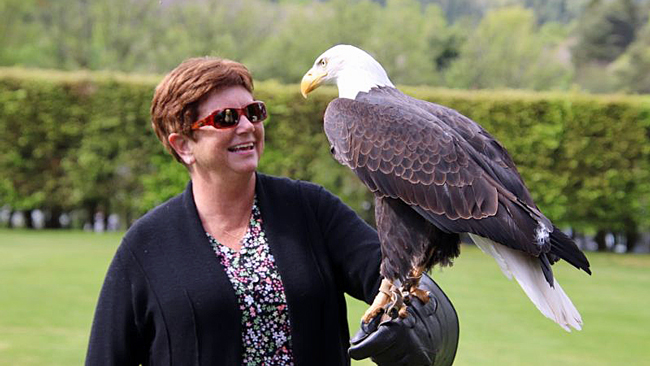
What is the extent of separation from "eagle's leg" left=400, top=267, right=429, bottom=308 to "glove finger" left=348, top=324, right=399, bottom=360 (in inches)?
5.2

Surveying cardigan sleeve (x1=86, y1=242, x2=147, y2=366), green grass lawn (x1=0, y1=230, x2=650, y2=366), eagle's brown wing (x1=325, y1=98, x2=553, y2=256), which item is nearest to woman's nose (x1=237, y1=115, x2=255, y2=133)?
eagle's brown wing (x1=325, y1=98, x2=553, y2=256)

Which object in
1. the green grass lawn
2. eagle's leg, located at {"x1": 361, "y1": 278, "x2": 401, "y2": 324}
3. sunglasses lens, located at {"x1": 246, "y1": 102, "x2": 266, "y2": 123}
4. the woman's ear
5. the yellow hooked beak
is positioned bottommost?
the green grass lawn

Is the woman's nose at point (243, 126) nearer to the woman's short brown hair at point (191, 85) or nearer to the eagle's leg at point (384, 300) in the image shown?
the woman's short brown hair at point (191, 85)

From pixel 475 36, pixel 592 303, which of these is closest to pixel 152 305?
pixel 592 303

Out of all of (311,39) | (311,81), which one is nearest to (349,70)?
(311,81)

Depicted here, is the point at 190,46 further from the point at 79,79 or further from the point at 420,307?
the point at 420,307

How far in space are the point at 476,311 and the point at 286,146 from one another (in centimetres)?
611

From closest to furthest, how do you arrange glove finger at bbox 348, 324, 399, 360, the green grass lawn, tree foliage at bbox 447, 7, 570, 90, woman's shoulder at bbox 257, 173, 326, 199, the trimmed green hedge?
glove finger at bbox 348, 324, 399, 360 < woman's shoulder at bbox 257, 173, 326, 199 < the green grass lawn < the trimmed green hedge < tree foliage at bbox 447, 7, 570, 90

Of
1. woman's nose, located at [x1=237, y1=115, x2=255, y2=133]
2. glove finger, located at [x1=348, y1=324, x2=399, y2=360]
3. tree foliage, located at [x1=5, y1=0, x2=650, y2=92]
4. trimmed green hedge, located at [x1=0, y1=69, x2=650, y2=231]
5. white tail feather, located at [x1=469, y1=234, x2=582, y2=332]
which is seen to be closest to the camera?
white tail feather, located at [x1=469, y1=234, x2=582, y2=332]

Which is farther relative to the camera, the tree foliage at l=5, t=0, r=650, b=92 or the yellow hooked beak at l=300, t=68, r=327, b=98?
the tree foliage at l=5, t=0, r=650, b=92

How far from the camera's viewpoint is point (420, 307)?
256 cm

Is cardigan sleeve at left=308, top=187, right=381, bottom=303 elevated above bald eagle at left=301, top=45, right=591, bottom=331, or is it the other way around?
bald eagle at left=301, top=45, right=591, bottom=331

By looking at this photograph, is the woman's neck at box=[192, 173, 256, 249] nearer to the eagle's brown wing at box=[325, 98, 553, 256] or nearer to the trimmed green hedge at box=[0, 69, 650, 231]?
the eagle's brown wing at box=[325, 98, 553, 256]

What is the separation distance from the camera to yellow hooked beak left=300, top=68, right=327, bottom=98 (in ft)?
8.85
